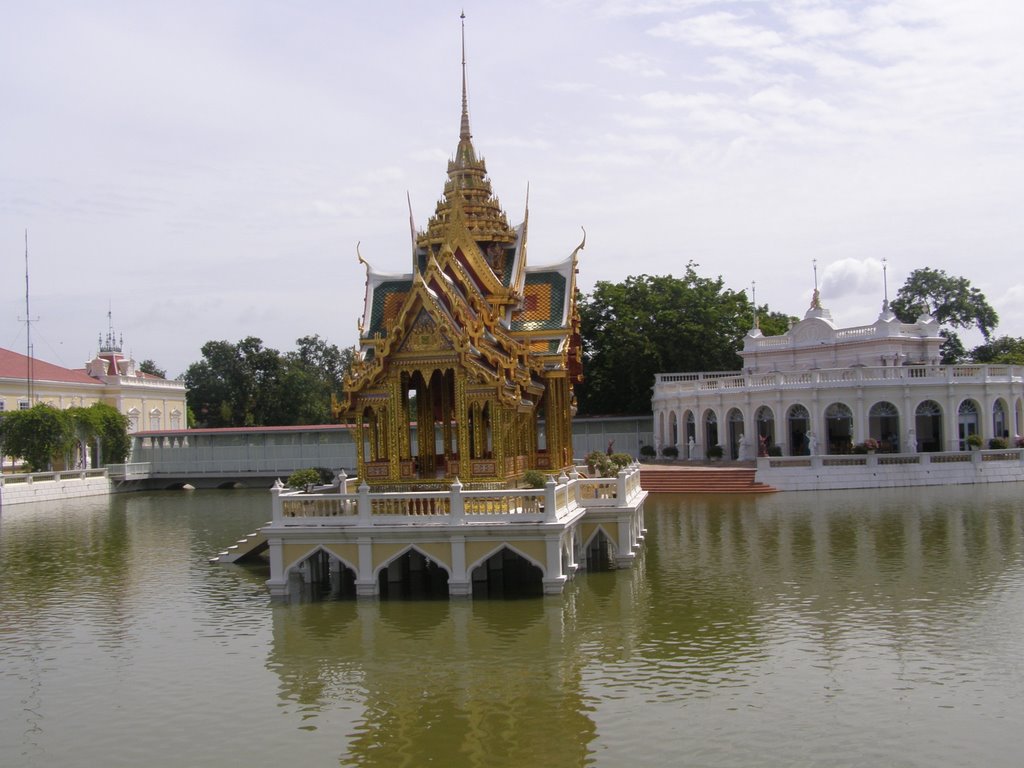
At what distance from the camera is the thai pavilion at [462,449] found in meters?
16.1

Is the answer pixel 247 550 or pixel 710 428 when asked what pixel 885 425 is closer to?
pixel 710 428

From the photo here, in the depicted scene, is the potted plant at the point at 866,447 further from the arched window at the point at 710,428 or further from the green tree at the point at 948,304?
the green tree at the point at 948,304

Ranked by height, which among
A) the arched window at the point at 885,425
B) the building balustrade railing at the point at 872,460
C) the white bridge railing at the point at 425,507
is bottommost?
the building balustrade railing at the point at 872,460

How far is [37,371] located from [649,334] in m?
35.9

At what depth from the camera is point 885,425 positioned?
45.0 m

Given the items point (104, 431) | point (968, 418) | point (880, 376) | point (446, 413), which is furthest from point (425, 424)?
point (104, 431)

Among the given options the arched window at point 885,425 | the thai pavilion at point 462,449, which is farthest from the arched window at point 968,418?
the thai pavilion at point 462,449

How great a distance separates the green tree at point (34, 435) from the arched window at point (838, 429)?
3453 centimetres

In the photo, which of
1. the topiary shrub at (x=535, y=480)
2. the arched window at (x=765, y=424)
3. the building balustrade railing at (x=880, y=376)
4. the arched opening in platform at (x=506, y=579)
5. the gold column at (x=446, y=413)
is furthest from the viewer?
the arched window at (x=765, y=424)

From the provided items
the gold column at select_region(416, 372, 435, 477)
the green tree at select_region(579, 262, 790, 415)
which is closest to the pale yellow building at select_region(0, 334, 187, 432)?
the green tree at select_region(579, 262, 790, 415)

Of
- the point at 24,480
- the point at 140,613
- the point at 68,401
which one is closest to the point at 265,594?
the point at 140,613

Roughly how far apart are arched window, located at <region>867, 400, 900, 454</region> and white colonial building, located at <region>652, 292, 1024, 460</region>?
0.15 ft

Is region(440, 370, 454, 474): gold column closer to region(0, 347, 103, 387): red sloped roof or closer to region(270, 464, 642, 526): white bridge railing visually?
region(270, 464, 642, 526): white bridge railing

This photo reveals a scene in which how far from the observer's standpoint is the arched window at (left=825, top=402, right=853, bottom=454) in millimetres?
41156
